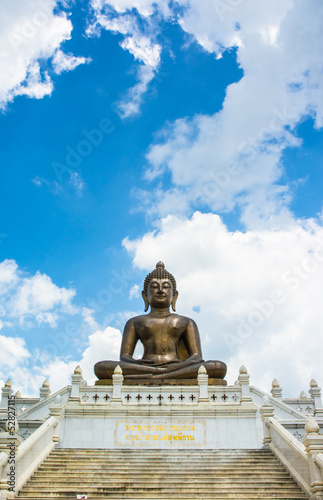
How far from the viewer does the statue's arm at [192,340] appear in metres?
20.4

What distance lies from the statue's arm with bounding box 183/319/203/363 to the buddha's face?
1569mm

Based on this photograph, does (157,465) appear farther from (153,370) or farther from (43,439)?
(153,370)

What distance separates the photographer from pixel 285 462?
11.2 m

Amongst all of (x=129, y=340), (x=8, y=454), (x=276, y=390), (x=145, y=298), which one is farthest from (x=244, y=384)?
(x=145, y=298)

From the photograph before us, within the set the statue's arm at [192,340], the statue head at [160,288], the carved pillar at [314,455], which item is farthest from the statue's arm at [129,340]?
the carved pillar at [314,455]

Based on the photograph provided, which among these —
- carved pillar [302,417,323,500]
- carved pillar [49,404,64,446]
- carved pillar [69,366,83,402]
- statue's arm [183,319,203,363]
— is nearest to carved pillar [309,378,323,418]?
statue's arm [183,319,203,363]

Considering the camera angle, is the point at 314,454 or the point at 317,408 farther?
the point at 317,408

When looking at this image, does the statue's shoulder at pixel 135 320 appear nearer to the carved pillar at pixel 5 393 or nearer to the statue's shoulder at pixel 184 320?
the statue's shoulder at pixel 184 320

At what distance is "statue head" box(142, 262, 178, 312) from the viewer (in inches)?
854

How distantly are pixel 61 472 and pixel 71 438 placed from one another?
11.1 ft

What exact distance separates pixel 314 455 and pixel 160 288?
1284 centimetres

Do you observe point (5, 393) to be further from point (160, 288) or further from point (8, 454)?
point (8, 454)

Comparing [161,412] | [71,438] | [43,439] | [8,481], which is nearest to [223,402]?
[161,412]

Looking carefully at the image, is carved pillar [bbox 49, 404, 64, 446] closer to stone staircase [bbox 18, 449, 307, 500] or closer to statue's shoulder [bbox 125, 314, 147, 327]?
stone staircase [bbox 18, 449, 307, 500]
